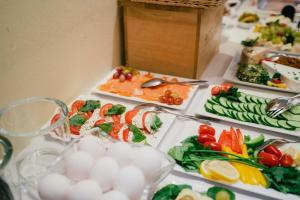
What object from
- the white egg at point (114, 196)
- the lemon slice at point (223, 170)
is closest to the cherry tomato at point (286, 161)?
the lemon slice at point (223, 170)

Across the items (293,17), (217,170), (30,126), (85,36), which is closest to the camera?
(217,170)

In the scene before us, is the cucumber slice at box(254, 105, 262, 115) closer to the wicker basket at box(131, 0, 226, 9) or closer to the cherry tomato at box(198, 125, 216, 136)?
the cherry tomato at box(198, 125, 216, 136)

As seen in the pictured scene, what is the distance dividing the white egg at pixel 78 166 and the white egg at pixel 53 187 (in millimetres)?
23

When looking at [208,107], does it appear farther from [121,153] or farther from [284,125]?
[121,153]

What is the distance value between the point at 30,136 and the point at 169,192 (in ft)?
1.14

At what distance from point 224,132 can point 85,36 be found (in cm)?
58

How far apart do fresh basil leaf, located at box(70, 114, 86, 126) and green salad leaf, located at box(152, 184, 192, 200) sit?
14.2 inches

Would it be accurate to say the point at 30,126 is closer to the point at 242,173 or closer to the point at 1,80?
the point at 1,80

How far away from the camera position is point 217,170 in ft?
2.64

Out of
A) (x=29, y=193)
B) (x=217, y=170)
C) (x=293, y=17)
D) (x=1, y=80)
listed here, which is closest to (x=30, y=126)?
(x=1, y=80)

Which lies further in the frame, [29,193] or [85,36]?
[85,36]

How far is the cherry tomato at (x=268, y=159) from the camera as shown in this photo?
2.73 feet

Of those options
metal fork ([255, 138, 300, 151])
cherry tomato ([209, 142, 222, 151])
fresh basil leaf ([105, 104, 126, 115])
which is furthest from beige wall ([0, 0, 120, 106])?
metal fork ([255, 138, 300, 151])

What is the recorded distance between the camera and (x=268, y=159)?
84 cm
